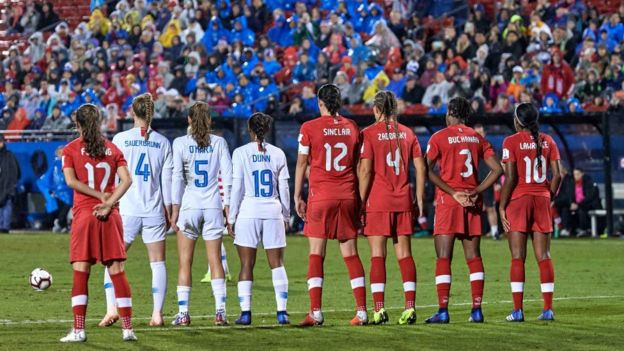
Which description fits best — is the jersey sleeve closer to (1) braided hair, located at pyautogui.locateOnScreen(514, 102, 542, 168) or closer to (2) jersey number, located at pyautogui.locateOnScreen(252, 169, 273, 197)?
(1) braided hair, located at pyautogui.locateOnScreen(514, 102, 542, 168)

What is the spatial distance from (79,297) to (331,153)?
2875 millimetres

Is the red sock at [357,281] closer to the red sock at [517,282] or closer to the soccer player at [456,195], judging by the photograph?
the soccer player at [456,195]

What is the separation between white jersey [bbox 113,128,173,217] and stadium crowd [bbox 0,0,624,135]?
53.1 ft

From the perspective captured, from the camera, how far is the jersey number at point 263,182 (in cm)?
Answer: 1345

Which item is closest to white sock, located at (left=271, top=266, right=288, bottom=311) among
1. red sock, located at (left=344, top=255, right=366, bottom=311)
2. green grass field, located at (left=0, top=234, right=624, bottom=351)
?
green grass field, located at (left=0, top=234, right=624, bottom=351)

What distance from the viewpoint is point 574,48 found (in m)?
30.5

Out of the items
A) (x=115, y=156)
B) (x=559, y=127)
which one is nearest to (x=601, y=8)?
(x=559, y=127)

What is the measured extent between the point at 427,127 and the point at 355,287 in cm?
1617

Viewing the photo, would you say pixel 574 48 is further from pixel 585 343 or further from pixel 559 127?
pixel 585 343

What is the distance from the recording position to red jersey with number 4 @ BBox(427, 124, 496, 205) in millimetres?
13273

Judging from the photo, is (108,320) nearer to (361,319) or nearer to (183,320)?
(183,320)

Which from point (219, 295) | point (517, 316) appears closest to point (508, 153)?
point (517, 316)

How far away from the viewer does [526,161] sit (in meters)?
13.5

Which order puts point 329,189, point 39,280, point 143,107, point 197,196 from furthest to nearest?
point 39,280 < point 197,196 < point 329,189 < point 143,107
